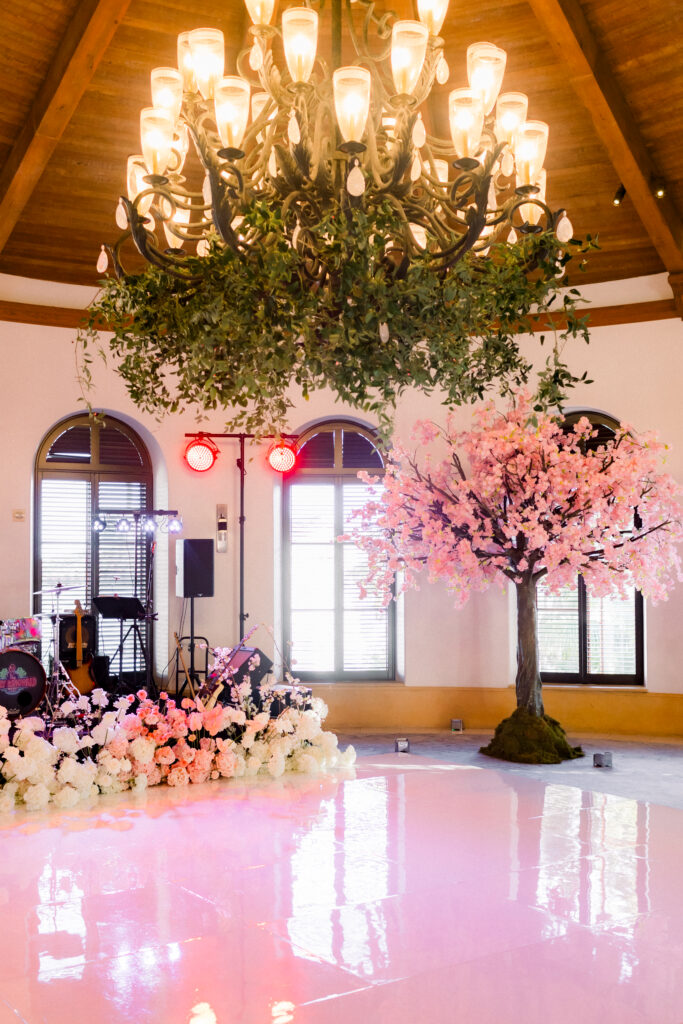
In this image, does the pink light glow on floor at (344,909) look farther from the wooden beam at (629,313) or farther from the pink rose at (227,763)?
the wooden beam at (629,313)

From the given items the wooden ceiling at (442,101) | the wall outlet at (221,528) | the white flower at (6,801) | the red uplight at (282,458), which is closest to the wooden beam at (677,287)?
the wooden ceiling at (442,101)

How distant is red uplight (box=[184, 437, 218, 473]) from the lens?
796cm

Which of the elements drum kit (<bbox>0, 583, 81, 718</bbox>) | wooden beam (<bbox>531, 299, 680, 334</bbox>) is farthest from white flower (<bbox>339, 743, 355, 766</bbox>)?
wooden beam (<bbox>531, 299, 680, 334</bbox>)

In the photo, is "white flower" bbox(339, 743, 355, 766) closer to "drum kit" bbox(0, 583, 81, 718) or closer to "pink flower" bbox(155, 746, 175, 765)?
"pink flower" bbox(155, 746, 175, 765)

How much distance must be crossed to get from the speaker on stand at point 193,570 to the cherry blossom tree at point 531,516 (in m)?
1.41

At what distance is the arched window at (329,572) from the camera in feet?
27.8

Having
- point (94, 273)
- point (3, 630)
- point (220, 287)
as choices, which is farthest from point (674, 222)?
point (3, 630)

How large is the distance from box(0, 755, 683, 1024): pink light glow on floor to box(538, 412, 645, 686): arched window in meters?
4.76

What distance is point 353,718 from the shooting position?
817cm

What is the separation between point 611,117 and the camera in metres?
6.32

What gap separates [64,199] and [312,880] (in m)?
6.22

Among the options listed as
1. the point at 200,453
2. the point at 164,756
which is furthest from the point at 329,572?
the point at 164,756

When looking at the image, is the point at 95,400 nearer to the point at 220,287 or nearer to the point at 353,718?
the point at 353,718

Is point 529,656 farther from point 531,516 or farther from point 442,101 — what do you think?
point 442,101
